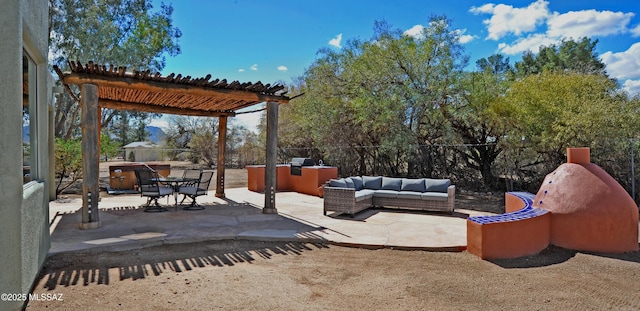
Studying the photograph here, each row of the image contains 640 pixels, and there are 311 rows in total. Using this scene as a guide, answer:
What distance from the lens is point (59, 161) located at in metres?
10.3

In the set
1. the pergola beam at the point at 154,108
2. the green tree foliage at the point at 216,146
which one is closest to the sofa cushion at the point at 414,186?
the pergola beam at the point at 154,108

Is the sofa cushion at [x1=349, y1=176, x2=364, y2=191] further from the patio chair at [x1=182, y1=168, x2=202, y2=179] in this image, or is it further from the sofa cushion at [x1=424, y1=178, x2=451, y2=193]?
the patio chair at [x1=182, y1=168, x2=202, y2=179]

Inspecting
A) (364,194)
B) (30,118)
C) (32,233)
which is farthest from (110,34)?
(32,233)

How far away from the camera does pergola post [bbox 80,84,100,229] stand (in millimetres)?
5832

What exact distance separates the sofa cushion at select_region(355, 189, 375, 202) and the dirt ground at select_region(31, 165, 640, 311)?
94.9 inches

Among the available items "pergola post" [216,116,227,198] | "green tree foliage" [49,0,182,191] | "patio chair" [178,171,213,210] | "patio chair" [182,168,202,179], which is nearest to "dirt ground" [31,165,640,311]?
"patio chair" [178,171,213,210]

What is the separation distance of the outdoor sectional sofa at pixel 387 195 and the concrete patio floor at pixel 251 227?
195mm

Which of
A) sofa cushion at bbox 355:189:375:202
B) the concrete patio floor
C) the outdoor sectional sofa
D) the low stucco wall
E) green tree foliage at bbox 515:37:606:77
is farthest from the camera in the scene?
green tree foliage at bbox 515:37:606:77

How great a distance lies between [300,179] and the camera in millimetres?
11258

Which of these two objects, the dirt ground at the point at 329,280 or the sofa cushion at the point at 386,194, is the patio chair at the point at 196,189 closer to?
the dirt ground at the point at 329,280

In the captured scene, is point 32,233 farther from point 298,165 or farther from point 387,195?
point 298,165

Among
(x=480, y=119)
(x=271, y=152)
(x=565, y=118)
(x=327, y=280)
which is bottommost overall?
(x=327, y=280)

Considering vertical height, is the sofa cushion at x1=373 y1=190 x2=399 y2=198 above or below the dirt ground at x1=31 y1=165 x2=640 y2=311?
above

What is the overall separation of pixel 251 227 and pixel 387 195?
10.8 ft
